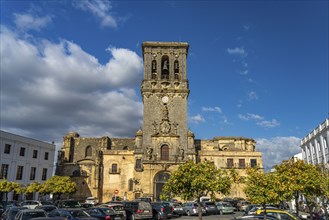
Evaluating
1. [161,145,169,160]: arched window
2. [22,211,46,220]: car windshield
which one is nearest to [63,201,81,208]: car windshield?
[22,211,46,220]: car windshield

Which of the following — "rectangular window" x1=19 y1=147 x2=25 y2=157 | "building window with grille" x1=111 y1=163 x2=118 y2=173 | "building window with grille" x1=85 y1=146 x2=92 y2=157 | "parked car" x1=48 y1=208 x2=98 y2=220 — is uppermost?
"building window with grille" x1=85 y1=146 x2=92 y2=157

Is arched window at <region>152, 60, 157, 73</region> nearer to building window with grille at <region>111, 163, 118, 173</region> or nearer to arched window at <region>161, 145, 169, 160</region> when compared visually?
arched window at <region>161, 145, 169, 160</region>

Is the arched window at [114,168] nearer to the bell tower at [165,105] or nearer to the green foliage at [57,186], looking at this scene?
the bell tower at [165,105]

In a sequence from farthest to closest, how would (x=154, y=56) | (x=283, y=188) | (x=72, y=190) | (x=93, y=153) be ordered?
(x=93, y=153)
(x=154, y=56)
(x=72, y=190)
(x=283, y=188)

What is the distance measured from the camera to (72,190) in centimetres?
3625

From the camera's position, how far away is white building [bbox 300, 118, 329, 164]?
107 ft

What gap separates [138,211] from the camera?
814 inches

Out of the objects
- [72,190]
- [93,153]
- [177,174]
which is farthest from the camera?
[93,153]

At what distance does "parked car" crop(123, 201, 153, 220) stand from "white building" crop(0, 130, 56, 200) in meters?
19.1

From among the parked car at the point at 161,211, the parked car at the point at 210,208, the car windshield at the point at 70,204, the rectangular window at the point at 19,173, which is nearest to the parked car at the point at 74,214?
the parked car at the point at 161,211

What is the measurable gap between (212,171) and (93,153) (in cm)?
3594

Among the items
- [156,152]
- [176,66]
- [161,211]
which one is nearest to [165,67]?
[176,66]

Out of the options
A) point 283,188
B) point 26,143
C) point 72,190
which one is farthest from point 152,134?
point 283,188

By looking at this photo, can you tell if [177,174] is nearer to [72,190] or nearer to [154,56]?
[72,190]
